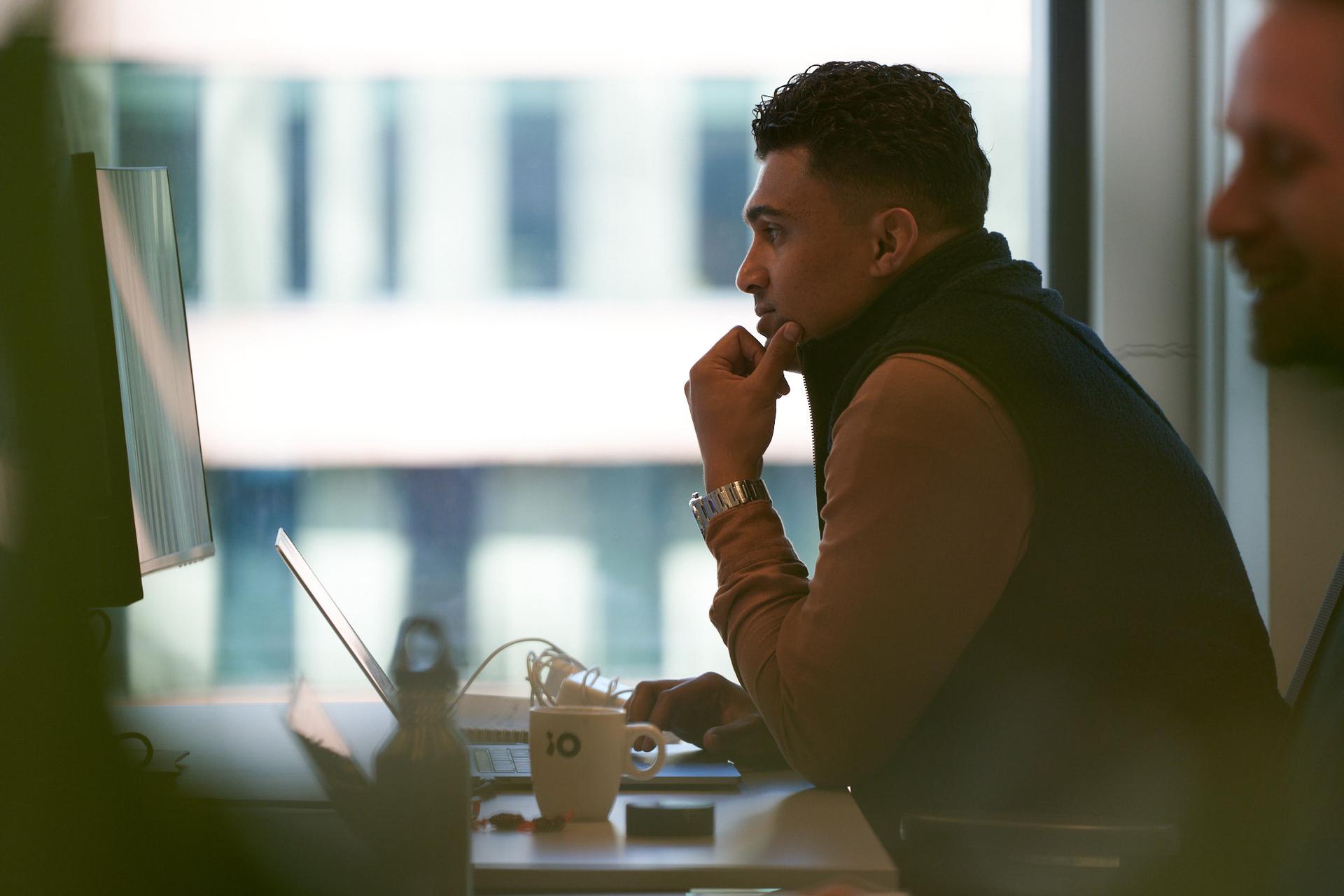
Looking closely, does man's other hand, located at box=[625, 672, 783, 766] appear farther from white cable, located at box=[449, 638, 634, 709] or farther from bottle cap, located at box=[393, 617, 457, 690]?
bottle cap, located at box=[393, 617, 457, 690]

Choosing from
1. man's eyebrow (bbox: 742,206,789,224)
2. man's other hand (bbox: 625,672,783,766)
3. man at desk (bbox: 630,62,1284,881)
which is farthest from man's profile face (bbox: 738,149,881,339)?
man's other hand (bbox: 625,672,783,766)

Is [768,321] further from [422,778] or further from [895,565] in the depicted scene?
[422,778]

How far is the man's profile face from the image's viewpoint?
50.5 inches

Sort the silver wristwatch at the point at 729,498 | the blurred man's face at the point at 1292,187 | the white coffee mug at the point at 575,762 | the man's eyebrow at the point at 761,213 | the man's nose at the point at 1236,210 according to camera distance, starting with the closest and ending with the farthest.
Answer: the blurred man's face at the point at 1292,187
the man's nose at the point at 1236,210
the white coffee mug at the point at 575,762
the silver wristwatch at the point at 729,498
the man's eyebrow at the point at 761,213

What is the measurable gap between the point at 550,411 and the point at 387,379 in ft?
0.92

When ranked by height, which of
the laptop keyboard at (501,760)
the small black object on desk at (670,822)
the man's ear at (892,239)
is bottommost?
the laptop keyboard at (501,760)

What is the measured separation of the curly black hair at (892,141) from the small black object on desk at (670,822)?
0.69 meters

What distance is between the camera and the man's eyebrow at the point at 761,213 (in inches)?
51.4

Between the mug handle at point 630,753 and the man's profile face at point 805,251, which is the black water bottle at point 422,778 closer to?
the mug handle at point 630,753

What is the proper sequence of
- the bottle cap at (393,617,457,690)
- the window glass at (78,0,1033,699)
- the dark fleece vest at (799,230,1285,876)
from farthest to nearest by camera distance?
1. the window glass at (78,0,1033,699)
2. the dark fleece vest at (799,230,1285,876)
3. the bottle cap at (393,617,457,690)

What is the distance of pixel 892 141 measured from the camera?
1.26 meters

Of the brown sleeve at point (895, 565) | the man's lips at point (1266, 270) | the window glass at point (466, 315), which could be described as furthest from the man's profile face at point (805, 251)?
the window glass at point (466, 315)

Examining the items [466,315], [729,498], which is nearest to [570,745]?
[729,498]

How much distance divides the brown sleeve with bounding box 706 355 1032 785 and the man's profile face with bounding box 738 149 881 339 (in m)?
0.25
